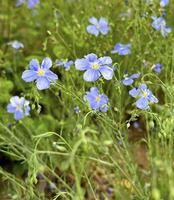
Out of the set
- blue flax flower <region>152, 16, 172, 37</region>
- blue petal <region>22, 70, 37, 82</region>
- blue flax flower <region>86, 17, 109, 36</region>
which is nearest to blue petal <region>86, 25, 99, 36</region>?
blue flax flower <region>86, 17, 109, 36</region>

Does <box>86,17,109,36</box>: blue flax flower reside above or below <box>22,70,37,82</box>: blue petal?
above

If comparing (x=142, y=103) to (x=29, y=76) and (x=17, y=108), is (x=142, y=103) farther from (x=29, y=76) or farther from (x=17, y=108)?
(x=17, y=108)

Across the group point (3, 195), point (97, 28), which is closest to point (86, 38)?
point (97, 28)

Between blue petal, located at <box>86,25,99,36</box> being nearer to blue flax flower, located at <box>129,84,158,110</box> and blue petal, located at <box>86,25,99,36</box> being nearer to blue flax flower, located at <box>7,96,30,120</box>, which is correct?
blue flax flower, located at <box>7,96,30,120</box>

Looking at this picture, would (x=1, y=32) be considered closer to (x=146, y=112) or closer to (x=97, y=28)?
(x=97, y=28)

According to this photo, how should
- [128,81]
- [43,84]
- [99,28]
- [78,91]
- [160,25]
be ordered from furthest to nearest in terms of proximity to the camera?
1. [99,28]
2. [160,25]
3. [78,91]
4. [128,81]
5. [43,84]

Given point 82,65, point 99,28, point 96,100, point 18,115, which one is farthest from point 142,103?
point 99,28

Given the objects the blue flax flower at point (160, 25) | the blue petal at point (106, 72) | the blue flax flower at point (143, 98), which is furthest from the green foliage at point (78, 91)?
the blue petal at point (106, 72)
